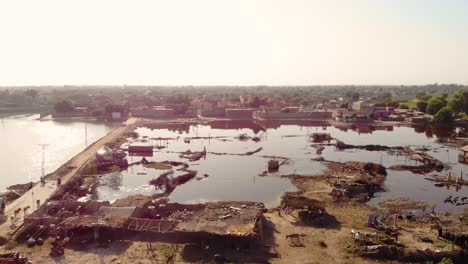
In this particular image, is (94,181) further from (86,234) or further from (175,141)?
(175,141)

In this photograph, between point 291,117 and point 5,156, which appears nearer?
point 5,156

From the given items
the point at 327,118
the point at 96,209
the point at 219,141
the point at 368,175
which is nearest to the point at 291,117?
the point at 327,118

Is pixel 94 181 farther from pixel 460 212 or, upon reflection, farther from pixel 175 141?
pixel 460 212

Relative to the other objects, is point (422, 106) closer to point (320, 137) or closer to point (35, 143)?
point (320, 137)

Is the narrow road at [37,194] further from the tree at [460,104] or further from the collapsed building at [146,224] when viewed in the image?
the tree at [460,104]

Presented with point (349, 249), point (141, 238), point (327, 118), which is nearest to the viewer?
point (349, 249)

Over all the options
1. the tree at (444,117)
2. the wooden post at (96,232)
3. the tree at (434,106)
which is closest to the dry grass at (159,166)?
the wooden post at (96,232)

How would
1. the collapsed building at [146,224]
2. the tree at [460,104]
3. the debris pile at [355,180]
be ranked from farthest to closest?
the tree at [460,104], the debris pile at [355,180], the collapsed building at [146,224]

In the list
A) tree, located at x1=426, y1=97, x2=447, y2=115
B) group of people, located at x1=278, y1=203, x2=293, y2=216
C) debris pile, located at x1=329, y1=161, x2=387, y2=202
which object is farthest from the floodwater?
tree, located at x1=426, y1=97, x2=447, y2=115

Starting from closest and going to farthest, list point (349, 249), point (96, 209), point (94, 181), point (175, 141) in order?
1. point (349, 249)
2. point (96, 209)
3. point (94, 181)
4. point (175, 141)
